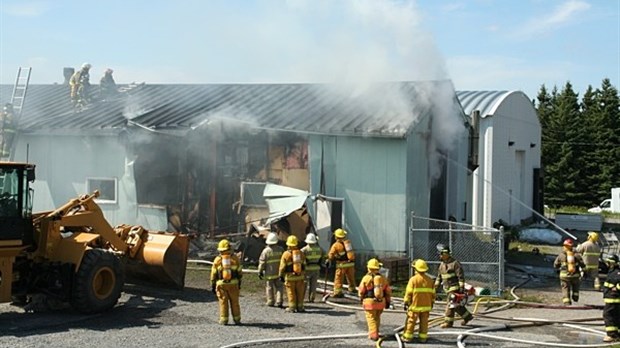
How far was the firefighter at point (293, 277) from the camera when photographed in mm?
12828

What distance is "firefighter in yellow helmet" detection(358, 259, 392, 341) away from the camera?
10.4 m

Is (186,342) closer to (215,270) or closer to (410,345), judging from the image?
(215,270)

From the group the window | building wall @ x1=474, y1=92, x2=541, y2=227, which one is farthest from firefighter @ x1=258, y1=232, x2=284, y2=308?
building wall @ x1=474, y1=92, x2=541, y2=227

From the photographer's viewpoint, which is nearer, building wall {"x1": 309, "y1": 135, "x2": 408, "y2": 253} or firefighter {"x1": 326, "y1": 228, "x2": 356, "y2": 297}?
firefighter {"x1": 326, "y1": 228, "x2": 356, "y2": 297}

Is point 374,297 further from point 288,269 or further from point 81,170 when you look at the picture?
point 81,170

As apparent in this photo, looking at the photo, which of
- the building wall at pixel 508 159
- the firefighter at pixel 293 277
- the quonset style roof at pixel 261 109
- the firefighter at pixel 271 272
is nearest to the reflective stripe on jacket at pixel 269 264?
the firefighter at pixel 271 272

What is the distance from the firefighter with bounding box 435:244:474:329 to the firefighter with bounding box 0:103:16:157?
12.3 m

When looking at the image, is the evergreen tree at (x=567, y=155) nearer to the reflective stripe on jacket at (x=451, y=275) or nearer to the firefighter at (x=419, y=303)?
the reflective stripe on jacket at (x=451, y=275)

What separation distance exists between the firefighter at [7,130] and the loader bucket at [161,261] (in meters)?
6.96

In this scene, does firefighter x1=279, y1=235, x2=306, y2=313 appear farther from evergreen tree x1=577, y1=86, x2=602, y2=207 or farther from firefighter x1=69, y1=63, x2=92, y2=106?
evergreen tree x1=577, y1=86, x2=602, y2=207

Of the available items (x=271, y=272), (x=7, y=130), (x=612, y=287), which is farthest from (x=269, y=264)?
(x=7, y=130)

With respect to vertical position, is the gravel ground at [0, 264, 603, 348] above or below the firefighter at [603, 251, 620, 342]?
below

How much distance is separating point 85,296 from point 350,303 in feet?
16.5

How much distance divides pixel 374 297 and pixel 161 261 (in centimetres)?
485
